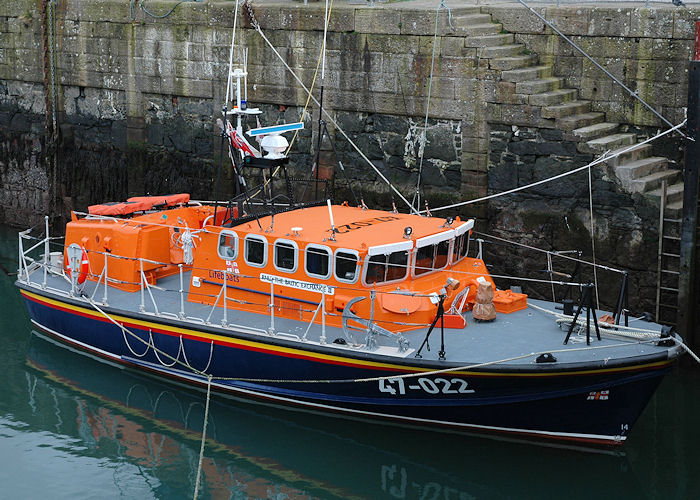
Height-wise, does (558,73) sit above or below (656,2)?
below

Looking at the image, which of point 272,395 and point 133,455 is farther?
point 272,395

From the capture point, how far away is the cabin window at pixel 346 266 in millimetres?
11836

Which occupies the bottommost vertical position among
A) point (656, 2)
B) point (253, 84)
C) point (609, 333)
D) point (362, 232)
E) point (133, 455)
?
point (133, 455)

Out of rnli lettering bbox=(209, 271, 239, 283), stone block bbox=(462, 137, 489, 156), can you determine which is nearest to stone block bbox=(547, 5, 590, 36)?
stone block bbox=(462, 137, 489, 156)

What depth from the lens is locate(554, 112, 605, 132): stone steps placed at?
14391 millimetres

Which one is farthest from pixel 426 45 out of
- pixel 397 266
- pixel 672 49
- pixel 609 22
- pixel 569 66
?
pixel 397 266

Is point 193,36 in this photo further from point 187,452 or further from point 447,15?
point 187,452

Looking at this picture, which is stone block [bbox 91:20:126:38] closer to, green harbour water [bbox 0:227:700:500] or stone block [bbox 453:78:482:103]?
stone block [bbox 453:78:482:103]

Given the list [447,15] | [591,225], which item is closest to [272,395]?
[591,225]

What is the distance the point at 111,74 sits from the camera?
63.6 feet

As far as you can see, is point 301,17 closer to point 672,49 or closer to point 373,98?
point 373,98

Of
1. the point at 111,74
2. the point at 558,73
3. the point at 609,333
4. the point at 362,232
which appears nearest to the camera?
the point at 609,333

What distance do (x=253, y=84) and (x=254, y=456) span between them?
7.68 meters

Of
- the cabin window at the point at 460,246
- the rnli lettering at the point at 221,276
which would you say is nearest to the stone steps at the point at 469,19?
the cabin window at the point at 460,246
